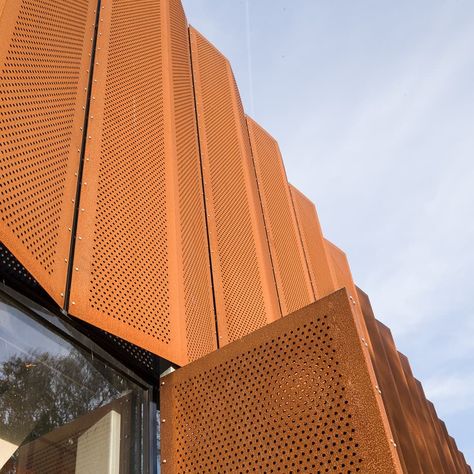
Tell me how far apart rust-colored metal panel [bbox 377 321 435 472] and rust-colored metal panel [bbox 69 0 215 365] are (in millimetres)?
12442

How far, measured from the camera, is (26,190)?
4797 millimetres

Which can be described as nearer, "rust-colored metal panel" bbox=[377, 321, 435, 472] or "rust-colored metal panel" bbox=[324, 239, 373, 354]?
"rust-colored metal panel" bbox=[377, 321, 435, 472]

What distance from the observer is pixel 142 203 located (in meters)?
6.64

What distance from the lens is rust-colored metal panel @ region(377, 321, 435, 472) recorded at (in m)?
16.8

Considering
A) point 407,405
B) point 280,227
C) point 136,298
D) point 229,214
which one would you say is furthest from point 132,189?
point 407,405

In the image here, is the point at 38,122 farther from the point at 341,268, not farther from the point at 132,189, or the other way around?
the point at 341,268

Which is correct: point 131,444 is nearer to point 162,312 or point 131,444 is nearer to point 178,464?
point 178,464

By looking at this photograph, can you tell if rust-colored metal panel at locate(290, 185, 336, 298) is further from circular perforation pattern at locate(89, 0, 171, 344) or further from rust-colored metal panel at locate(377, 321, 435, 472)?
circular perforation pattern at locate(89, 0, 171, 344)

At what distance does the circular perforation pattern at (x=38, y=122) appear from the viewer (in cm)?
466

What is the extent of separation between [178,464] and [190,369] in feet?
3.11

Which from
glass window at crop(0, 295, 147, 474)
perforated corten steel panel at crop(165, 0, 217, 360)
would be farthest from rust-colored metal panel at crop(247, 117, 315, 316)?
glass window at crop(0, 295, 147, 474)

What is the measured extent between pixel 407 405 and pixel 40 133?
17.8m

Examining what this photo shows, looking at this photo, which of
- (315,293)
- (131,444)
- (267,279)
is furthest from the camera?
(315,293)

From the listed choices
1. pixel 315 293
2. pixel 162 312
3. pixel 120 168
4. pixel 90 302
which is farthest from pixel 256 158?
pixel 90 302
